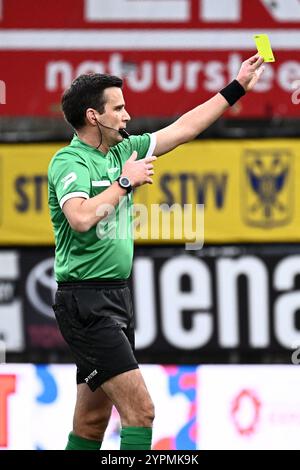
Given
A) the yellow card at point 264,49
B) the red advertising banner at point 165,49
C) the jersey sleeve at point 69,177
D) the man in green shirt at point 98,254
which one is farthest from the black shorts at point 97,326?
the red advertising banner at point 165,49

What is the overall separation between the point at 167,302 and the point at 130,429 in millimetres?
2659

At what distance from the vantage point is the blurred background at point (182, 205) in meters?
7.31

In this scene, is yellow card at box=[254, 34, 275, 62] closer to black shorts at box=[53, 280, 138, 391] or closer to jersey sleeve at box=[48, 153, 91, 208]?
jersey sleeve at box=[48, 153, 91, 208]

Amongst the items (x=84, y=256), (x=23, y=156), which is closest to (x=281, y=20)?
(x=23, y=156)

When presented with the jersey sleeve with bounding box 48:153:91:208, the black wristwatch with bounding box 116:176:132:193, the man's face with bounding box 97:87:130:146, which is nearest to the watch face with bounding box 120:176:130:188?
the black wristwatch with bounding box 116:176:132:193

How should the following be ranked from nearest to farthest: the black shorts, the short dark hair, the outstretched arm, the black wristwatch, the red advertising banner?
1. the black wristwatch
2. the black shorts
3. the short dark hair
4. the outstretched arm
5. the red advertising banner

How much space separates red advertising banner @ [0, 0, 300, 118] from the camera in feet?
23.9

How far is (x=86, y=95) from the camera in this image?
198 inches

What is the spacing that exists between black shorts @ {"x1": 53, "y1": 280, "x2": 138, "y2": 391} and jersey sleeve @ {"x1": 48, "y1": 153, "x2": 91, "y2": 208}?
39 centimetres

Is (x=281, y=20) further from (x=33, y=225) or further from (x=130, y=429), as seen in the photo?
(x=130, y=429)

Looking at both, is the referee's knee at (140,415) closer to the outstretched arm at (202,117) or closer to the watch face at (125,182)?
the watch face at (125,182)

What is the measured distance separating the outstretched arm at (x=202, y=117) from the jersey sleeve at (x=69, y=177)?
1.65 ft

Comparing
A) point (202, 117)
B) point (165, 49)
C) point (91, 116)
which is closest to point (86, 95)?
point (91, 116)

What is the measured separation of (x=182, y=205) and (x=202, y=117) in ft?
6.91
